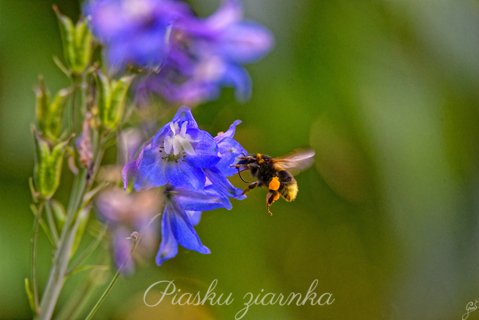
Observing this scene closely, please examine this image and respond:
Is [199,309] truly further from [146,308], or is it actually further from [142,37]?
[142,37]

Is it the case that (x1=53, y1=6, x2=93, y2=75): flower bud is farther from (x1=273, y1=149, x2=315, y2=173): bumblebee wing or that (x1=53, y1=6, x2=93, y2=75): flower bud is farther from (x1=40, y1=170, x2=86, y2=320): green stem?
(x1=273, y1=149, x2=315, y2=173): bumblebee wing

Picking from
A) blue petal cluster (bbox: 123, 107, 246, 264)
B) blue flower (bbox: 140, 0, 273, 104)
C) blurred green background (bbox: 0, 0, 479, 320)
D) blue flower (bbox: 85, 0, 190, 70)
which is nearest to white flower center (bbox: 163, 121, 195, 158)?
blue petal cluster (bbox: 123, 107, 246, 264)

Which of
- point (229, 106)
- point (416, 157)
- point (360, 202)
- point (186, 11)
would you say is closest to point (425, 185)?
point (416, 157)

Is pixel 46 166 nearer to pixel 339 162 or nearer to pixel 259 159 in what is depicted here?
pixel 259 159

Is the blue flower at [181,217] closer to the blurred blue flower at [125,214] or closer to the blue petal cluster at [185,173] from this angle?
the blue petal cluster at [185,173]

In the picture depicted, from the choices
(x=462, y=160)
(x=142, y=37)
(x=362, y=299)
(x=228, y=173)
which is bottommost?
(x=362, y=299)
